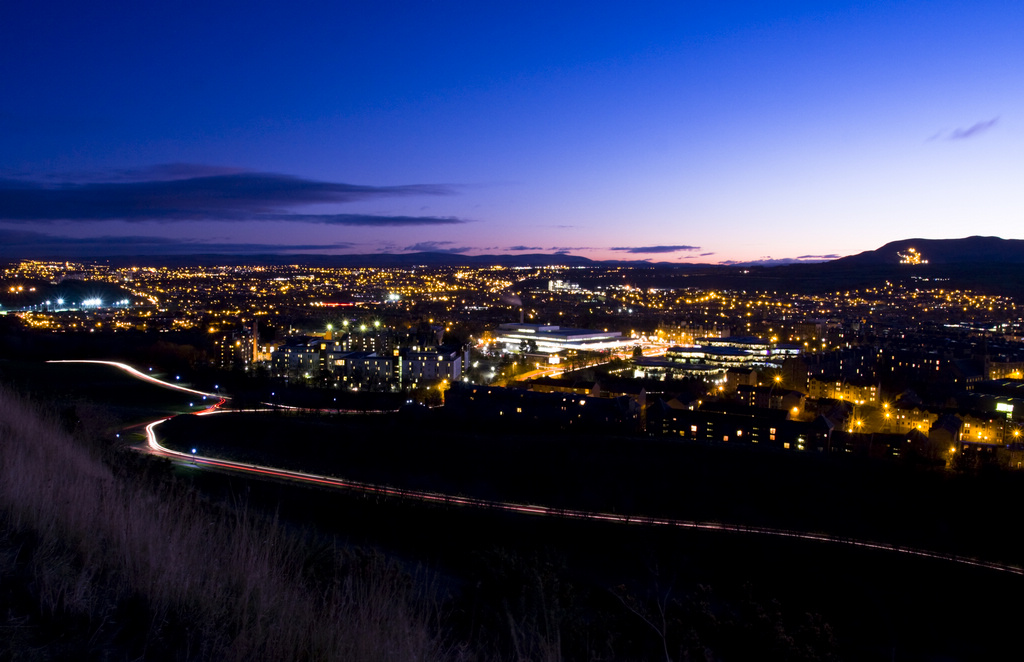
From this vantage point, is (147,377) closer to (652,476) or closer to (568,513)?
(568,513)

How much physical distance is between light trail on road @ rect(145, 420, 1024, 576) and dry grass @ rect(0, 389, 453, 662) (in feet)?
27.1

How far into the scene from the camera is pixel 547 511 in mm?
10664

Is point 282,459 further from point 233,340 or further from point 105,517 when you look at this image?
point 233,340

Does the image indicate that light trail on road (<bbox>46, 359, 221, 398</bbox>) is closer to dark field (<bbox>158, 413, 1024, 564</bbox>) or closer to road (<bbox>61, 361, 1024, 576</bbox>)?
dark field (<bbox>158, 413, 1024, 564</bbox>)

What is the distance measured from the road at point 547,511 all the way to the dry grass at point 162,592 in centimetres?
825

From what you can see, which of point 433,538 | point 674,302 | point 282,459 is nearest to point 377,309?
point 674,302

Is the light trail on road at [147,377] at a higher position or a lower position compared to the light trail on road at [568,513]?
higher

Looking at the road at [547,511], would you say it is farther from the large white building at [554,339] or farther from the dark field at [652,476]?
the large white building at [554,339]

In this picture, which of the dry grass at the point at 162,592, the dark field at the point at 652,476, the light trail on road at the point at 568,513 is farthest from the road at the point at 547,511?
the dry grass at the point at 162,592

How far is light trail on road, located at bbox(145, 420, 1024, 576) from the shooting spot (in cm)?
948

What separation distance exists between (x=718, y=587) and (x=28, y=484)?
8.14 m

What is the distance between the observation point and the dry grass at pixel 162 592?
1.80 m

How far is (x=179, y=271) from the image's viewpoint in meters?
73.8

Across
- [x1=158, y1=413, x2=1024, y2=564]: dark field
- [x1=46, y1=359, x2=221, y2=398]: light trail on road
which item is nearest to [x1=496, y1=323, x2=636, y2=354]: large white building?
[x1=46, y1=359, x2=221, y2=398]: light trail on road
